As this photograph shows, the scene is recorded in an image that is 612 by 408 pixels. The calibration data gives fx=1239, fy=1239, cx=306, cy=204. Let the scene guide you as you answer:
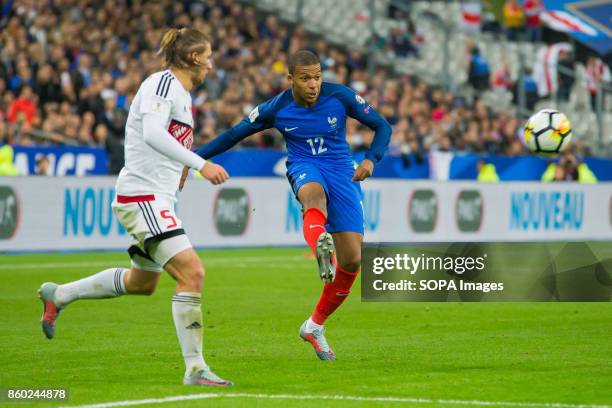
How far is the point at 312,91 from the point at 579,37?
21242 millimetres

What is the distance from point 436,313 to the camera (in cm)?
1301

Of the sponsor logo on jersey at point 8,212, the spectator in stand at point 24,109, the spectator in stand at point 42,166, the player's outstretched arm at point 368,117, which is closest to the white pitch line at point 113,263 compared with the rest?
the sponsor logo on jersey at point 8,212

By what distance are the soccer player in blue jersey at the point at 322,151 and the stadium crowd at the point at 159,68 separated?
12471 millimetres

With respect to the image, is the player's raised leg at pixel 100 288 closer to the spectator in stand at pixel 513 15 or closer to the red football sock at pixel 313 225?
the red football sock at pixel 313 225

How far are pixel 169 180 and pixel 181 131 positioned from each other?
12.7 inches

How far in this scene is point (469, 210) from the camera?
23.2 m

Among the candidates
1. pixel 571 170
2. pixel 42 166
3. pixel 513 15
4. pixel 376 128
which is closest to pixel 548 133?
pixel 376 128

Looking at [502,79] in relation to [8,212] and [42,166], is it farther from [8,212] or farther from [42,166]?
[8,212]

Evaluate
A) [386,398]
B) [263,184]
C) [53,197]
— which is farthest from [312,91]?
[263,184]

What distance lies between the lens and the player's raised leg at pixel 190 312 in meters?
7.75

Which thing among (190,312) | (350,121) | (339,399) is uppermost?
(350,121)

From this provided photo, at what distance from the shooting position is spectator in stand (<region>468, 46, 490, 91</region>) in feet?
102

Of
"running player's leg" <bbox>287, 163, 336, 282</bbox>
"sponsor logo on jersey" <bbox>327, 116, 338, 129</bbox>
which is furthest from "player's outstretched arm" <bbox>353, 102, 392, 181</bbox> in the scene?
"running player's leg" <bbox>287, 163, 336, 282</bbox>

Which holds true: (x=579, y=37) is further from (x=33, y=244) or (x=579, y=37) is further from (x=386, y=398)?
(x=386, y=398)
